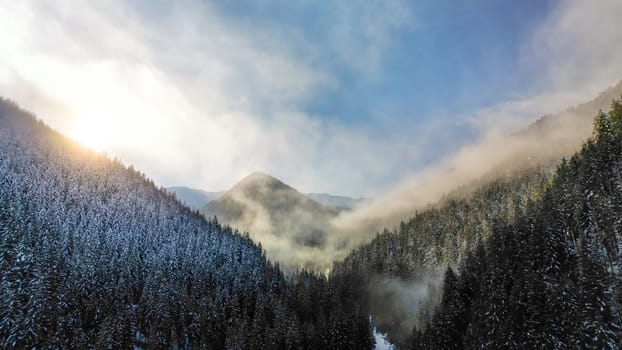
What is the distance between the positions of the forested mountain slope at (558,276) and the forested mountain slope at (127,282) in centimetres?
2696

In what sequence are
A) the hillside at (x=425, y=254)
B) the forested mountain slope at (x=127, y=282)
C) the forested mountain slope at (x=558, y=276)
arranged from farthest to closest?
the hillside at (x=425, y=254)
the forested mountain slope at (x=127, y=282)
the forested mountain slope at (x=558, y=276)

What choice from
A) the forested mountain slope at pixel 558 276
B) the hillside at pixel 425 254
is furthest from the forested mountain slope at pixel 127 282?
the forested mountain slope at pixel 558 276

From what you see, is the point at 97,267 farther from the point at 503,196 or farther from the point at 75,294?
the point at 503,196

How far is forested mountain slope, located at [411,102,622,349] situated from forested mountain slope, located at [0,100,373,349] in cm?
2696

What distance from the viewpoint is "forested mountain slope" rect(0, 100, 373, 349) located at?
71.7 metres

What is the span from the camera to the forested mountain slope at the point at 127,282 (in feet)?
235

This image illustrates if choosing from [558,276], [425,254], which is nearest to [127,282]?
[558,276]

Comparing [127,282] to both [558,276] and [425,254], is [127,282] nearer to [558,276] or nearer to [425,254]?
[558,276]

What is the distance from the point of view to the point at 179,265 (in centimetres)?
12888

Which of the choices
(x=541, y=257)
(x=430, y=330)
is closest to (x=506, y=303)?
(x=541, y=257)

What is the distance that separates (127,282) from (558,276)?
93.8m

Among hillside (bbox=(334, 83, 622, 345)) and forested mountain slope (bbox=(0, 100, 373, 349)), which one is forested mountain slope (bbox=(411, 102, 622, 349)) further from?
hillside (bbox=(334, 83, 622, 345))

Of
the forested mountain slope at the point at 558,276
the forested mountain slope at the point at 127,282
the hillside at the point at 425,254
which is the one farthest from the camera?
the hillside at the point at 425,254

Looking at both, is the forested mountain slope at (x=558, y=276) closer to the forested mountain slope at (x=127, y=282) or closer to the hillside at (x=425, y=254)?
the forested mountain slope at (x=127, y=282)
